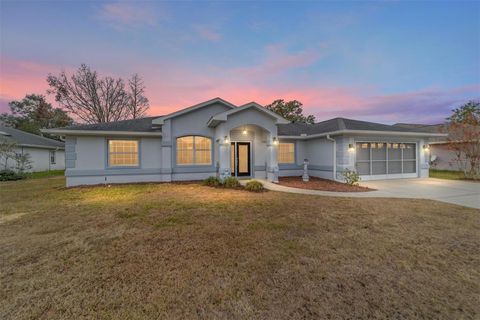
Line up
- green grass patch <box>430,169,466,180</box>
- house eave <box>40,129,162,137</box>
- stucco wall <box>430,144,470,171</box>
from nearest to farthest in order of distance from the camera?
house eave <box>40,129,162,137</box> < green grass patch <box>430,169,466,180</box> < stucco wall <box>430,144,470,171</box>

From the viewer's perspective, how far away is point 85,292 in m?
2.51

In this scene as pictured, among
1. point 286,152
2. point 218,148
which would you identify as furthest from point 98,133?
point 286,152

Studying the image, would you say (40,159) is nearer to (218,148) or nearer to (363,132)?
(218,148)

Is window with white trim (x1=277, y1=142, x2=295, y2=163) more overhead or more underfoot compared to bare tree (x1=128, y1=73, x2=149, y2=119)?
Result: more underfoot

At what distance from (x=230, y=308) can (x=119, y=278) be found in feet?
5.47

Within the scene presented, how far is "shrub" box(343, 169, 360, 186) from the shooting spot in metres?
10.9

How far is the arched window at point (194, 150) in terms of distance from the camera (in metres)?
11.9

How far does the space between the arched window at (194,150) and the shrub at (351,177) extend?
7871 mm

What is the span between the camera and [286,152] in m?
14.3

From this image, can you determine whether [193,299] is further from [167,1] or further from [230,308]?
[167,1]

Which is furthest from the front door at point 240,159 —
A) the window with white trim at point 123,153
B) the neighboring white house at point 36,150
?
the neighboring white house at point 36,150

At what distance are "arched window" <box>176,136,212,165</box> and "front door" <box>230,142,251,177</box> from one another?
1.42m

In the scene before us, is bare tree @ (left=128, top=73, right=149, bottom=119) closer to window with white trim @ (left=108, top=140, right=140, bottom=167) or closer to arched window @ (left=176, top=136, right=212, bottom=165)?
window with white trim @ (left=108, top=140, right=140, bottom=167)

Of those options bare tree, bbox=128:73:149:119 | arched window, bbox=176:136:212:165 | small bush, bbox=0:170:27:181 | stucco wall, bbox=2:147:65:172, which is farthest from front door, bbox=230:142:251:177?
bare tree, bbox=128:73:149:119
